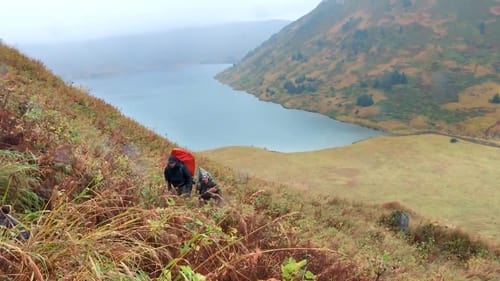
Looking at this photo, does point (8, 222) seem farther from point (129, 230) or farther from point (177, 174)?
point (177, 174)

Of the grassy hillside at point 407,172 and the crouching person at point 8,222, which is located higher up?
the crouching person at point 8,222

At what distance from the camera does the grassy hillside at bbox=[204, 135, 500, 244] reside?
4528 centimetres

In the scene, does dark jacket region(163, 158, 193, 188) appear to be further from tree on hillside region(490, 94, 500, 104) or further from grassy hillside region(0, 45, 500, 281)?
tree on hillside region(490, 94, 500, 104)

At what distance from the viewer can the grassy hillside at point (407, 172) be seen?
45281 mm

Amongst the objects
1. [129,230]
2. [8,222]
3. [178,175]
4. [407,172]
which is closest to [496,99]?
Result: [407,172]

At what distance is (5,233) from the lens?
9.61 ft

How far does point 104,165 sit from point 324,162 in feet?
241

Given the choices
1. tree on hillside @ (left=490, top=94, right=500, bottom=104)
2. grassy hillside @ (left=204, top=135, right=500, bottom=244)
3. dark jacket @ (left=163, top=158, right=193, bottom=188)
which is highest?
dark jacket @ (left=163, top=158, right=193, bottom=188)

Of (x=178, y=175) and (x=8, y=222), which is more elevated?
(x=8, y=222)

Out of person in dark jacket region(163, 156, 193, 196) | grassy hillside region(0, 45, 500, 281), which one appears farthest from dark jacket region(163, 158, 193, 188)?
grassy hillside region(0, 45, 500, 281)

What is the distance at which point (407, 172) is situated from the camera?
70500mm

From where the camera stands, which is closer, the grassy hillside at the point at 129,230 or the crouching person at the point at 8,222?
the grassy hillside at the point at 129,230

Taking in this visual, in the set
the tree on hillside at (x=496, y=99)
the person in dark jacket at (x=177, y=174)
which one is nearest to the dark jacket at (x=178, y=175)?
the person in dark jacket at (x=177, y=174)

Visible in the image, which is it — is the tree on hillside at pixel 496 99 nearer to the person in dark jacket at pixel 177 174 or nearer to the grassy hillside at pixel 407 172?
the grassy hillside at pixel 407 172
